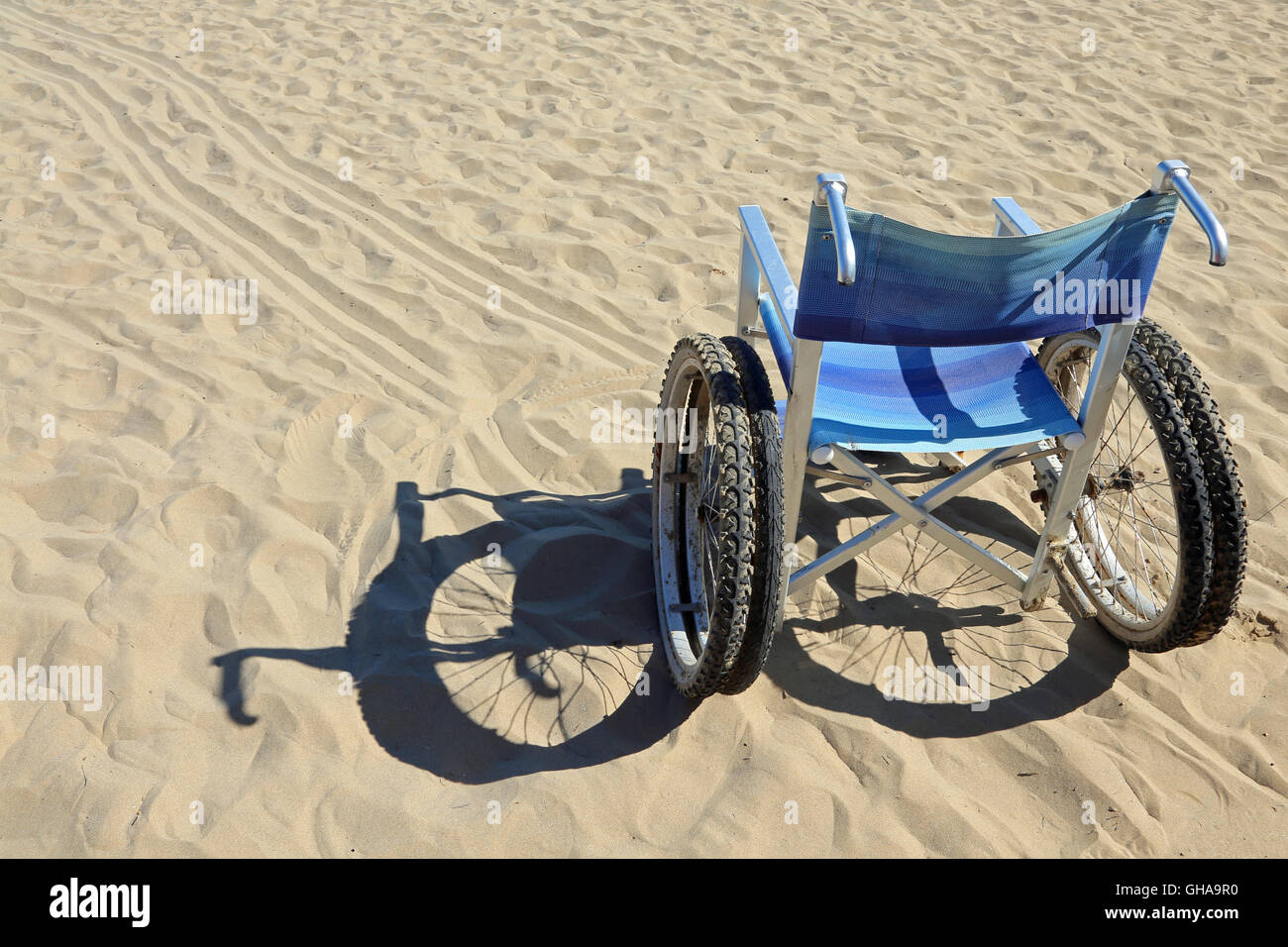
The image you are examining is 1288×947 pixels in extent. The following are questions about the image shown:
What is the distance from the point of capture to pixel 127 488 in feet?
11.1

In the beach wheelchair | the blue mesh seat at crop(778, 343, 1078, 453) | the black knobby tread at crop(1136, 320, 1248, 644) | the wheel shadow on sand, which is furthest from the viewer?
the wheel shadow on sand

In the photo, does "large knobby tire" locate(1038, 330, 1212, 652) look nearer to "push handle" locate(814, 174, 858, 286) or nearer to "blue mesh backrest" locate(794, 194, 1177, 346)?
"blue mesh backrest" locate(794, 194, 1177, 346)

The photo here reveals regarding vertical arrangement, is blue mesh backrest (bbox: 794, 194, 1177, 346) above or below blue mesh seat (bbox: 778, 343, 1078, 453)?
above

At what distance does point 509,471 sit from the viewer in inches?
141

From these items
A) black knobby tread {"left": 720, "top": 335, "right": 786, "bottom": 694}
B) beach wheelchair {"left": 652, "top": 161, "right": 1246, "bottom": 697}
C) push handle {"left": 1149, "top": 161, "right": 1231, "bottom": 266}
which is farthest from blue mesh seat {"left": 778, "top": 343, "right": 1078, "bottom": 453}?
push handle {"left": 1149, "top": 161, "right": 1231, "bottom": 266}

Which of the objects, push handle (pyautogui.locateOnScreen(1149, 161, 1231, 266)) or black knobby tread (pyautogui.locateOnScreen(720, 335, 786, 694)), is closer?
push handle (pyautogui.locateOnScreen(1149, 161, 1231, 266))

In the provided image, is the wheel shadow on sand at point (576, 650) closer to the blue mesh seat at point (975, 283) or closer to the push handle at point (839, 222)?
the blue mesh seat at point (975, 283)

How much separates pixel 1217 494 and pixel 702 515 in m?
1.38

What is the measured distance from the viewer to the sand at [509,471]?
2500 millimetres

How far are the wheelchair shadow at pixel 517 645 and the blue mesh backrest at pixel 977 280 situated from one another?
119 centimetres

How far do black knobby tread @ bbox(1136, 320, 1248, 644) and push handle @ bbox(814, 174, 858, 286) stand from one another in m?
1.11

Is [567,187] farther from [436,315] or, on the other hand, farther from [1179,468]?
[1179,468]

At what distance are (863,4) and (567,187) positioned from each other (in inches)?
157

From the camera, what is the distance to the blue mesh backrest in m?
2.08
